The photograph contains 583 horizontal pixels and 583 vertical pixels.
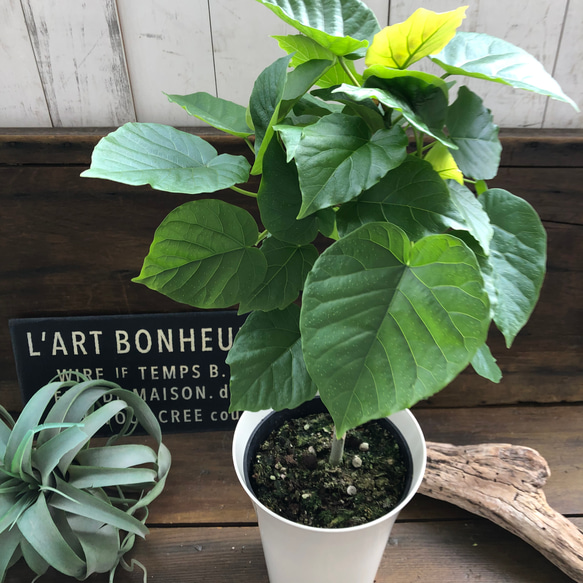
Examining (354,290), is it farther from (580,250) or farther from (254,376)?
(580,250)

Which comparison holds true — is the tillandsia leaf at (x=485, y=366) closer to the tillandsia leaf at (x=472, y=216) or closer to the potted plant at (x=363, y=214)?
the potted plant at (x=363, y=214)

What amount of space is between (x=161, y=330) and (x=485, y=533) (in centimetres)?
61

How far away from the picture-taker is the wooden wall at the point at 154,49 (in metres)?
0.71

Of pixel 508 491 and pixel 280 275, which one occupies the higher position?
pixel 280 275

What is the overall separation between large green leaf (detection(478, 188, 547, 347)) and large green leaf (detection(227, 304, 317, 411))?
0.21m

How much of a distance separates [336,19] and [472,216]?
212 millimetres

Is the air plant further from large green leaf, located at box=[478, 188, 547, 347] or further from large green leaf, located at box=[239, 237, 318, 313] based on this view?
large green leaf, located at box=[478, 188, 547, 347]

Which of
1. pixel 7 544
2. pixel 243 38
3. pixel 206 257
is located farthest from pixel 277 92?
pixel 7 544

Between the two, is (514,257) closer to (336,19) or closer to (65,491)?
(336,19)

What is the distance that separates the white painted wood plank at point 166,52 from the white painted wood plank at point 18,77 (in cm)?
14

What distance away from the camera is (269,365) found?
546 millimetres

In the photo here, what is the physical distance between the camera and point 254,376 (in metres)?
0.54

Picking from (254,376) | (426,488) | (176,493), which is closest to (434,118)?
(254,376)

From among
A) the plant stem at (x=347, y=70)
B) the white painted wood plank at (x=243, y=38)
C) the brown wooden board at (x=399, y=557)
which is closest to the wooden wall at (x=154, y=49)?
the white painted wood plank at (x=243, y=38)
